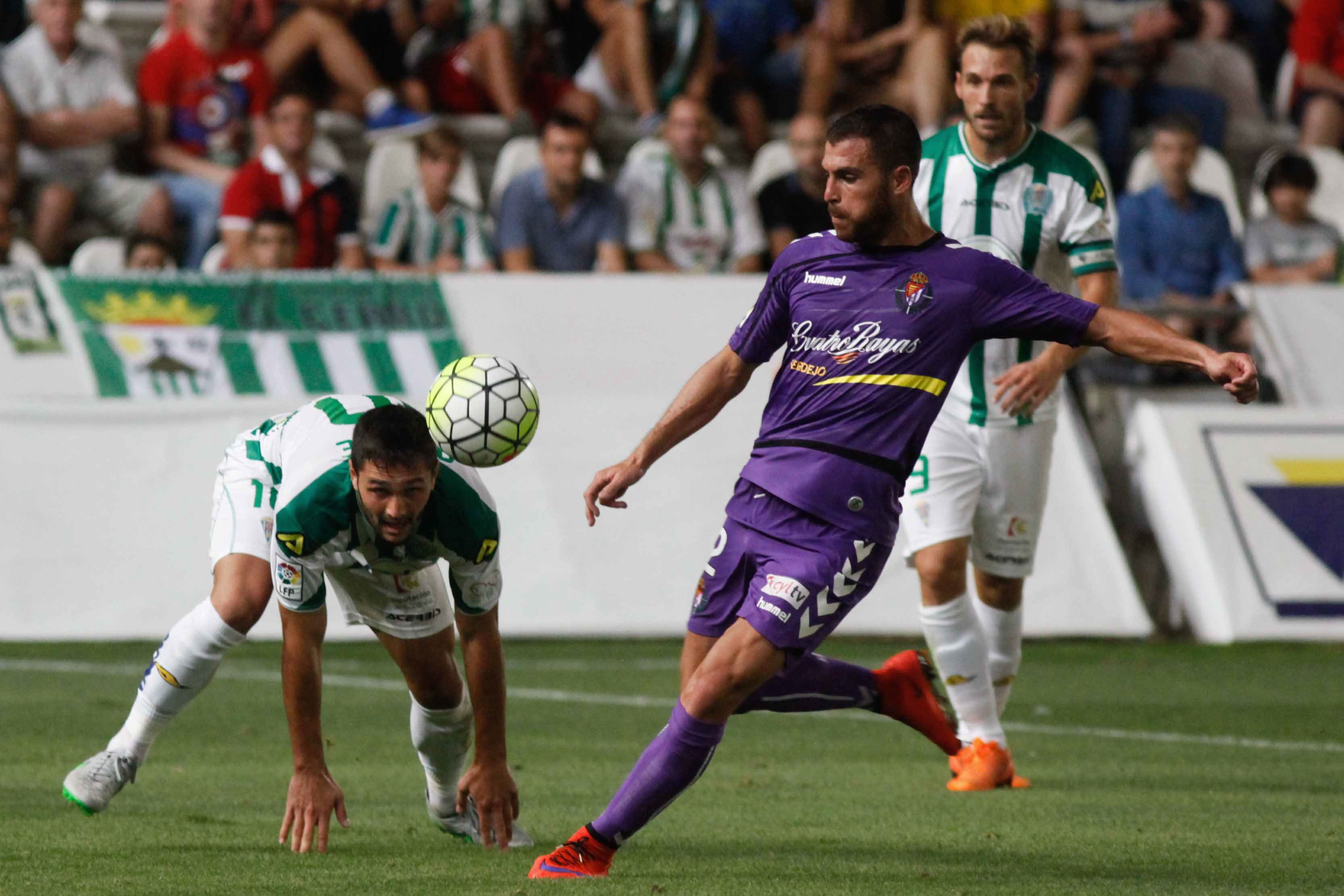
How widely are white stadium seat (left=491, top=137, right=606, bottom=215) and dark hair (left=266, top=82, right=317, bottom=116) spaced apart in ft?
4.49

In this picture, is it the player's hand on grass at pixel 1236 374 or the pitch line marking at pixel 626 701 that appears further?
the pitch line marking at pixel 626 701

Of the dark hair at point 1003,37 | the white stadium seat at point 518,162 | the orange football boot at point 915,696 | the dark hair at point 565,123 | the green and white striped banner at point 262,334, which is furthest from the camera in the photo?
the white stadium seat at point 518,162

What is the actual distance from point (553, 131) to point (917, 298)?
26.4 ft

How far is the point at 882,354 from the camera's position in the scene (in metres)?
5.03

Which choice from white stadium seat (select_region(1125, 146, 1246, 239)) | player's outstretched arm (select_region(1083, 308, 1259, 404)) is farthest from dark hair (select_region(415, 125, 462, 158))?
player's outstretched arm (select_region(1083, 308, 1259, 404))

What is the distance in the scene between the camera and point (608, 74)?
14.7 meters

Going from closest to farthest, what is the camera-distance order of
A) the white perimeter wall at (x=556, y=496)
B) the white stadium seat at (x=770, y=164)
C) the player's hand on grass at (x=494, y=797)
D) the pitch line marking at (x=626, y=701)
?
the player's hand on grass at (x=494, y=797) < the pitch line marking at (x=626, y=701) < the white perimeter wall at (x=556, y=496) < the white stadium seat at (x=770, y=164)

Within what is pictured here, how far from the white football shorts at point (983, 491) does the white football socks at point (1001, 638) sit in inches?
7.9

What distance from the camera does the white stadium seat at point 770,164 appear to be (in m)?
14.2

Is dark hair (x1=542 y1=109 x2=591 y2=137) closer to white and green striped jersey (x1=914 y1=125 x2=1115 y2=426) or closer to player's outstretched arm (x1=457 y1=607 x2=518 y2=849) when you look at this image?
white and green striped jersey (x1=914 y1=125 x2=1115 y2=426)

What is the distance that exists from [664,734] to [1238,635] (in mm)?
7147

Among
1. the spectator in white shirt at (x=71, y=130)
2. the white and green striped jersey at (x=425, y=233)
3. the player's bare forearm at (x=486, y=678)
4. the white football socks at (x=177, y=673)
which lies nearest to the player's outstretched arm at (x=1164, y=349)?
the player's bare forearm at (x=486, y=678)

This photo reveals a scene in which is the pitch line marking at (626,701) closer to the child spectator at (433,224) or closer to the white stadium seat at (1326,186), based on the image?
the child spectator at (433,224)

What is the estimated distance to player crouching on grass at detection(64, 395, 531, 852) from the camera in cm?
505
